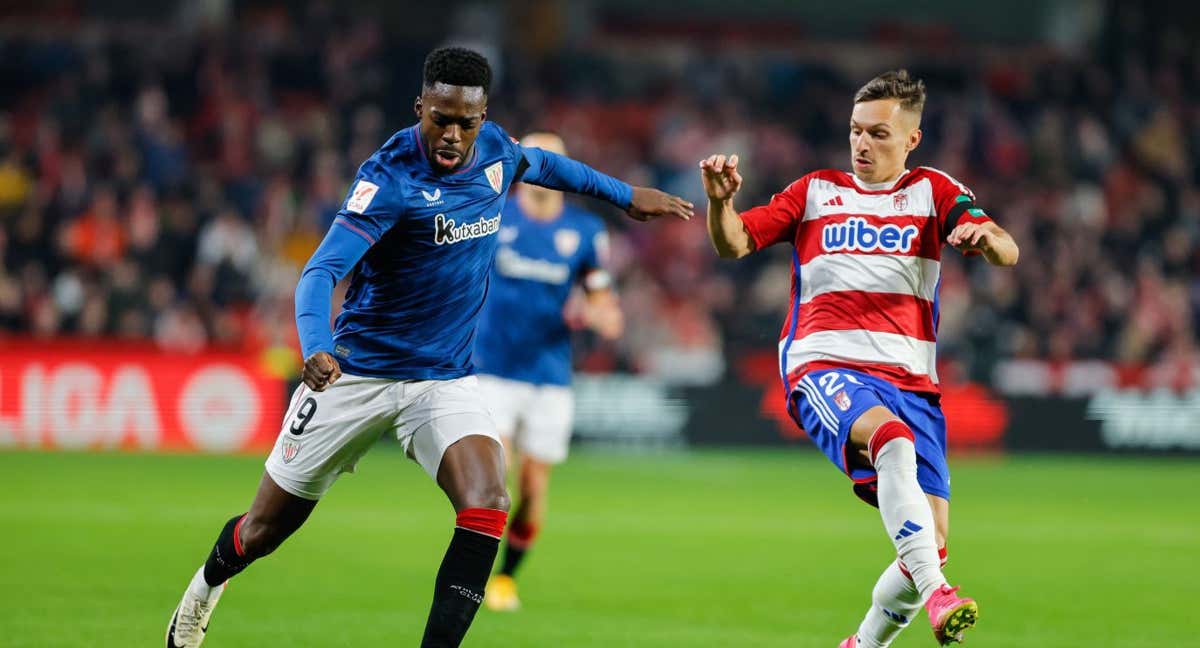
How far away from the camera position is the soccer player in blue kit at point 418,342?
5863 mm

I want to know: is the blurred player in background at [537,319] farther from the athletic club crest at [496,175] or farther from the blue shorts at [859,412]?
the blue shorts at [859,412]

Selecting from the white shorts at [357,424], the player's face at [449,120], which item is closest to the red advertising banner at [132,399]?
the white shorts at [357,424]

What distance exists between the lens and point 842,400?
6230 millimetres

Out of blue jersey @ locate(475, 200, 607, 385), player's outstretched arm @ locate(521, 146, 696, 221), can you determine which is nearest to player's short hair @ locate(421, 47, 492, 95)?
player's outstretched arm @ locate(521, 146, 696, 221)

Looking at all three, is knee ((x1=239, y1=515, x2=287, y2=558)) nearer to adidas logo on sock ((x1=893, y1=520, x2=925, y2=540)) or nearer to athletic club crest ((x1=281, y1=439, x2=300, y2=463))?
athletic club crest ((x1=281, y1=439, x2=300, y2=463))

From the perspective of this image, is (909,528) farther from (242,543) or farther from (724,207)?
(242,543)

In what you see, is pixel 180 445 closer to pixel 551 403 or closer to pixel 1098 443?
pixel 551 403

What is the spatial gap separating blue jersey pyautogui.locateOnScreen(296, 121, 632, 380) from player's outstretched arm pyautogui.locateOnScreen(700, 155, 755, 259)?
88 centimetres

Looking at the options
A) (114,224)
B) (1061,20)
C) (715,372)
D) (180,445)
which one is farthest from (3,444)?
(1061,20)

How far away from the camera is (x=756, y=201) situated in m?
24.1

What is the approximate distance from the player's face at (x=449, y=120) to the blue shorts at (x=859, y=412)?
72.2 inches

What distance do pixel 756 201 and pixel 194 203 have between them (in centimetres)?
895

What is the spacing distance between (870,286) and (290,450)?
263 centimetres

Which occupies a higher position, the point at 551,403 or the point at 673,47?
the point at 673,47
